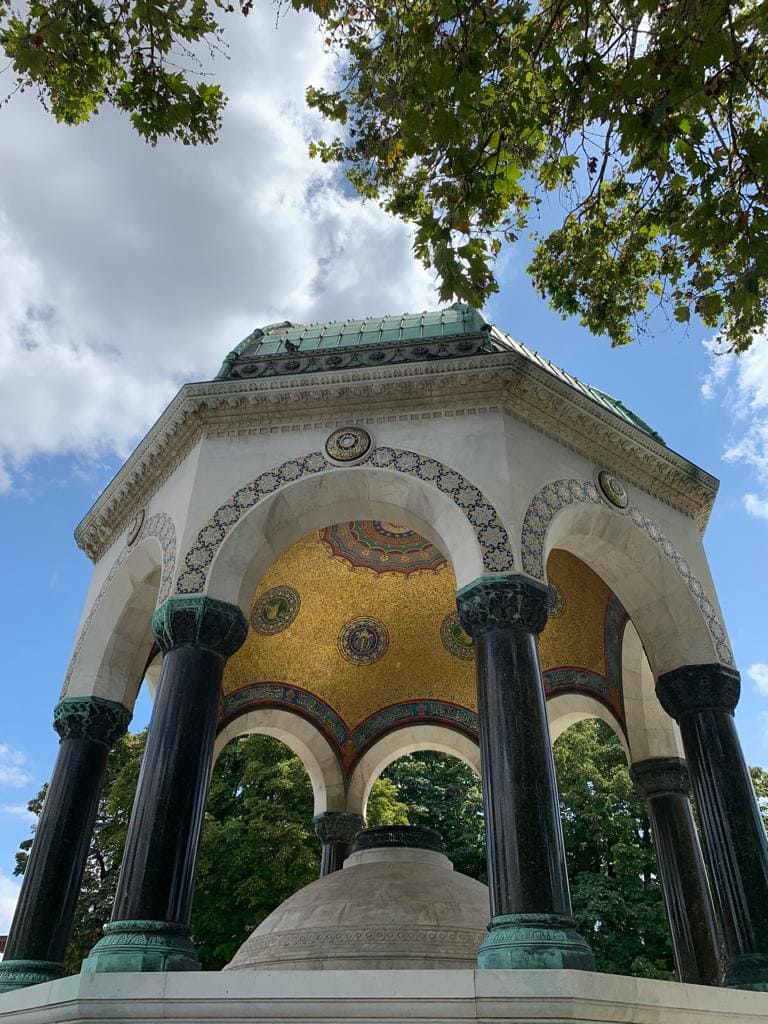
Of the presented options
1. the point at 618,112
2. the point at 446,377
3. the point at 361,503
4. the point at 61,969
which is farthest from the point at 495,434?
the point at 61,969

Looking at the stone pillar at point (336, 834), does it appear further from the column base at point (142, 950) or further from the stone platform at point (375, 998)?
the stone platform at point (375, 998)

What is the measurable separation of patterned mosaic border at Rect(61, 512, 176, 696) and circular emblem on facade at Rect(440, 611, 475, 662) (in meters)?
5.26

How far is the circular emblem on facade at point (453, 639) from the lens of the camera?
12.4 metres

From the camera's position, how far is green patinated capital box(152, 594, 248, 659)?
23.2 feet

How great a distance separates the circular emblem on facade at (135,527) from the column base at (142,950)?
169 inches

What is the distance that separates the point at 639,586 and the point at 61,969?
6881 mm

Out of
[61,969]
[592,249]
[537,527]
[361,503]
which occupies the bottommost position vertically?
[61,969]

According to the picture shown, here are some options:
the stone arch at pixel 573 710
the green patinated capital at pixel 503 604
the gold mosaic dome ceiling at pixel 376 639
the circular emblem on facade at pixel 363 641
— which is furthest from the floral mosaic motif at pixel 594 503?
the circular emblem on facade at pixel 363 641

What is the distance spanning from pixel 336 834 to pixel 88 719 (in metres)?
4.57

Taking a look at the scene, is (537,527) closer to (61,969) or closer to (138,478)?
(138,478)

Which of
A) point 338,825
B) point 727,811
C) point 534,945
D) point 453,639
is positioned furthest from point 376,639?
point 534,945

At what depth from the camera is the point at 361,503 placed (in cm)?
821

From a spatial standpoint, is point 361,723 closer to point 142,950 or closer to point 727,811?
point 727,811

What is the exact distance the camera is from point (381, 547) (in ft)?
38.5
